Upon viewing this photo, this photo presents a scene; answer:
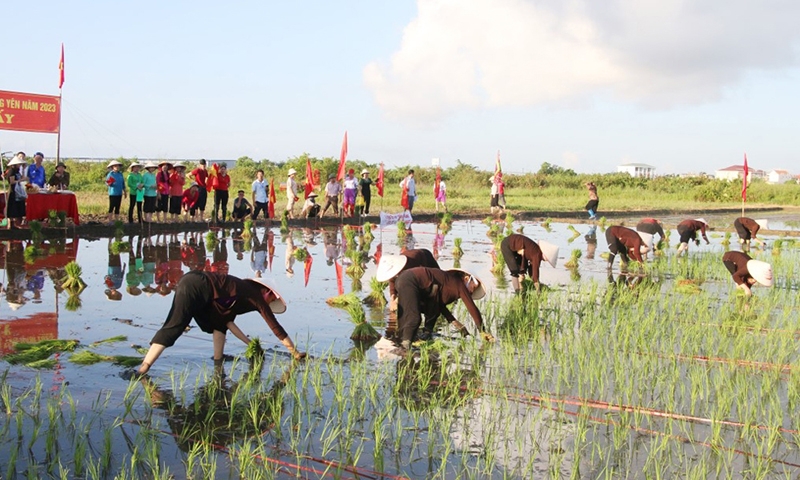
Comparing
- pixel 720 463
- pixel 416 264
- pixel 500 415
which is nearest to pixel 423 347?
pixel 416 264

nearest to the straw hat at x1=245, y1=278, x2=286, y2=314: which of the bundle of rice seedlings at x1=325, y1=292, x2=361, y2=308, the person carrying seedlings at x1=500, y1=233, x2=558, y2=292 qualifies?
the bundle of rice seedlings at x1=325, y1=292, x2=361, y2=308

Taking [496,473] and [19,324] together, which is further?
[19,324]

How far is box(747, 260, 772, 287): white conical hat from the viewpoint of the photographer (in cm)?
966

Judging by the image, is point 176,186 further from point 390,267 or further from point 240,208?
point 390,267

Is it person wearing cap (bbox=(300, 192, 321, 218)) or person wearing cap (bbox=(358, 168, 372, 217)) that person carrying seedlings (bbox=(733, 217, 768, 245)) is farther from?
person wearing cap (bbox=(300, 192, 321, 218))

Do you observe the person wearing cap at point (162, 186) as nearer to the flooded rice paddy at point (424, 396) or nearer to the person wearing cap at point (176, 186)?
the person wearing cap at point (176, 186)

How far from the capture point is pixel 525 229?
22.2 m

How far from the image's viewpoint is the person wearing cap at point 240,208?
65.2 ft

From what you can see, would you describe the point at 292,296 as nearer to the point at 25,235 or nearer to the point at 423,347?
the point at 423,347

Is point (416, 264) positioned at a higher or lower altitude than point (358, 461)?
higher

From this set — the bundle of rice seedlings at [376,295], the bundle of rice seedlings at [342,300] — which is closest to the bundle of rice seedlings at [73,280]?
the bundle of rice seedlings at [342,300]

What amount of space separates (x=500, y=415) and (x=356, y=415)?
0.94m

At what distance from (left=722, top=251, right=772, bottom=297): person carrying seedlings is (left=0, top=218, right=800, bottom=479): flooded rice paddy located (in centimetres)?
22

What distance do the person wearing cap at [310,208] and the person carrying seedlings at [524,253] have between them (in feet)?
36.8
